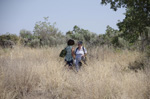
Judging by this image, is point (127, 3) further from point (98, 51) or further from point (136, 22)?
point (98, 51)

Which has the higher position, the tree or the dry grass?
the tree

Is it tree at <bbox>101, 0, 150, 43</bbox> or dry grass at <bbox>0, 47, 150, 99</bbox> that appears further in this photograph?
tree at <bbox>101, 0, 150, 43</bbox>

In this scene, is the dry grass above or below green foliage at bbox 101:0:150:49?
below

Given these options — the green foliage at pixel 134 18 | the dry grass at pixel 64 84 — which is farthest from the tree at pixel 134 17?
the dry grass at pixel 64 84

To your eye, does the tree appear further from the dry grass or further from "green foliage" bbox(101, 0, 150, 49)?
the dry grass

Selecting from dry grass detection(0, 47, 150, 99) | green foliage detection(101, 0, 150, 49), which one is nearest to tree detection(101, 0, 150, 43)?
green foliage detection(101, 0, 150, 49)

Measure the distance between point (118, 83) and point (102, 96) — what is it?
734 mm

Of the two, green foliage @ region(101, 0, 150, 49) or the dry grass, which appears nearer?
the dry grass

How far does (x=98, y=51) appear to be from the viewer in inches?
553

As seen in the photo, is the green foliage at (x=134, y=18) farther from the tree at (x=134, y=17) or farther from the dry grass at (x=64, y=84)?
the dry grass at (x=64, y=84)

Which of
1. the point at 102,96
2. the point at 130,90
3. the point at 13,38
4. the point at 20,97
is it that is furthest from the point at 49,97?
the point at 13,38

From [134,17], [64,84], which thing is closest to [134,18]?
[134,17]

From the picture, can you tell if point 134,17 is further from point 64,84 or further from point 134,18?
point 64,84

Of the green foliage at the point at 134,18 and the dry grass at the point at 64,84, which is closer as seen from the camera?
the dry grass at the point at 64,84
